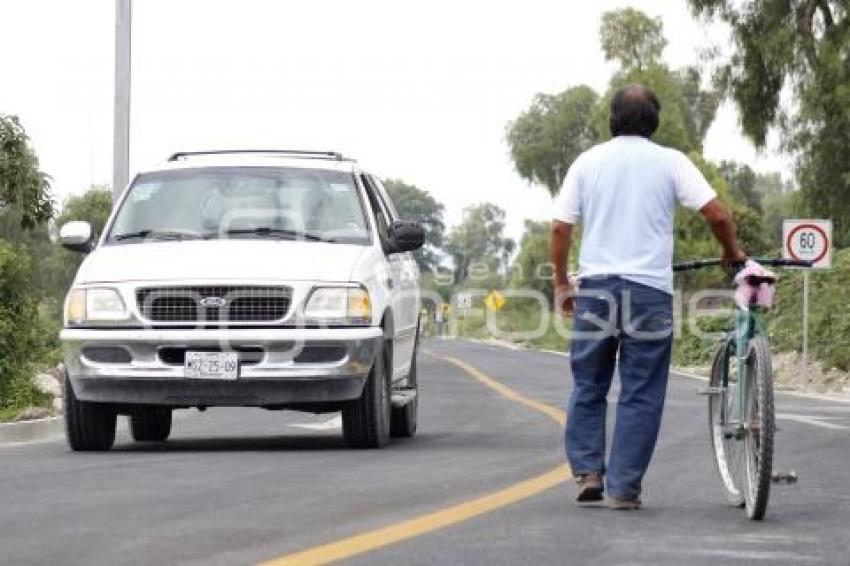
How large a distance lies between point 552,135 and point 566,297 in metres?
101

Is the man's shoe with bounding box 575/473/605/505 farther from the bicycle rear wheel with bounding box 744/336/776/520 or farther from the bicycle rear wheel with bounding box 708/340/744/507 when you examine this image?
the bicycle rear wheel with bounding box 744/336/776/520

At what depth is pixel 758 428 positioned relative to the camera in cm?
787

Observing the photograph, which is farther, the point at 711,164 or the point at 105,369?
the point at 711,164

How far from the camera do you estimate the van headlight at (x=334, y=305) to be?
476 inches

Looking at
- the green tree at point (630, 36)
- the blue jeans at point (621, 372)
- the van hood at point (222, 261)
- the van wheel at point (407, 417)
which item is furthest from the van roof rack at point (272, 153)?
the green tree at point (630, 36)

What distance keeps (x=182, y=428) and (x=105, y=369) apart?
4.85 meters

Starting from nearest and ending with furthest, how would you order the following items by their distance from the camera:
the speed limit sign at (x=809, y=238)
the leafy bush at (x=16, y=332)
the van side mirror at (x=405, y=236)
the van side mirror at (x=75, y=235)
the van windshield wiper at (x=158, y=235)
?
the van side mirror at (x=75, y=235), the van windshield wiper at (x=158, y=235), the van side mirror at (x=405, y=236), the leafy bush at (x=16, y=332), the speed limit sign at (x=809, y=238)

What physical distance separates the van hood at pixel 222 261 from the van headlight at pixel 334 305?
9 cm

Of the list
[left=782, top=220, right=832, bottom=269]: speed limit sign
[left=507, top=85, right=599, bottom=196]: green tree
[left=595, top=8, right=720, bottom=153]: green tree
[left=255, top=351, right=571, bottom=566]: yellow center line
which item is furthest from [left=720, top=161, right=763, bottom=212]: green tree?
[left=255, top=351, right=571, bottom=566]: yellow center line

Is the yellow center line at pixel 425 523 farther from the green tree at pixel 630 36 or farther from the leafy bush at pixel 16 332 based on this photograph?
the green tree at pixel 630 36

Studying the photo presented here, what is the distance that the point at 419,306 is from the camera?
14656mm

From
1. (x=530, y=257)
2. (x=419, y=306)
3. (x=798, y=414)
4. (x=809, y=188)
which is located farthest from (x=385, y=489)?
(x=530, y=257)

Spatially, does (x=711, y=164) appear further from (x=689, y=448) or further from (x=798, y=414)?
(x=689, y=448)

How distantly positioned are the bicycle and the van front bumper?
375cm
